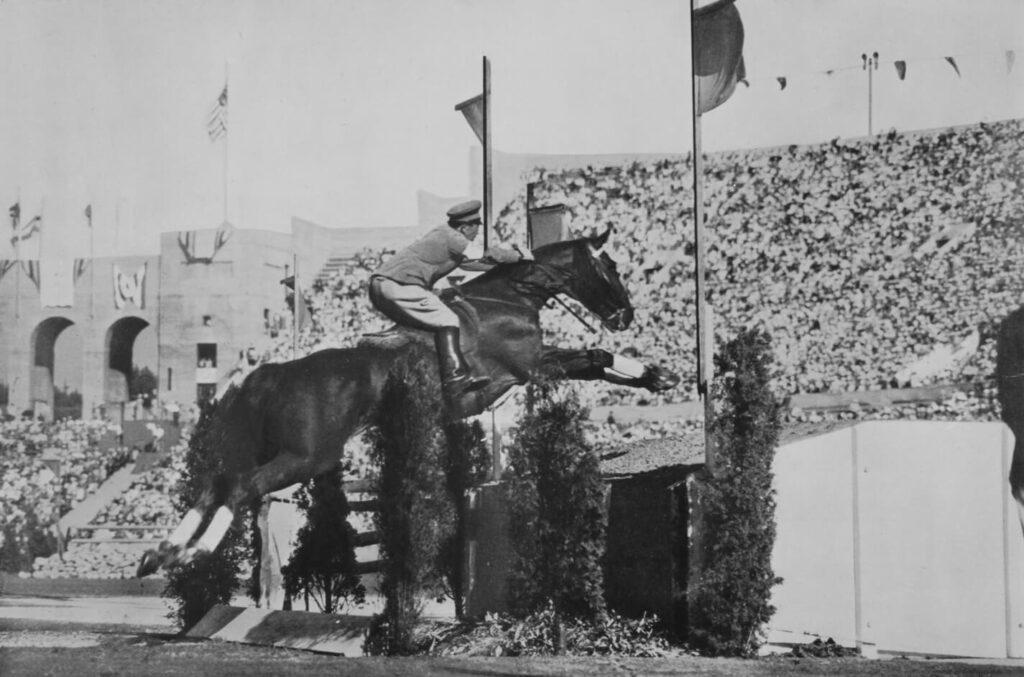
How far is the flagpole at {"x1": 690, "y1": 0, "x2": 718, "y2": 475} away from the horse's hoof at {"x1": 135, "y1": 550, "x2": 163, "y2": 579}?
505 centimetres

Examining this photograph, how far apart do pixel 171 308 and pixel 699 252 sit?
210 inches

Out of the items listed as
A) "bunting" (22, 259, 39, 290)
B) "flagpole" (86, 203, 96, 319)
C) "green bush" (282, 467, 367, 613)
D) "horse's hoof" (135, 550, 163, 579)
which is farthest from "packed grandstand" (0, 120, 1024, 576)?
"bunting" (22, 259, 39, 290)

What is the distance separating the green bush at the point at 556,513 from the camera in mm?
9789

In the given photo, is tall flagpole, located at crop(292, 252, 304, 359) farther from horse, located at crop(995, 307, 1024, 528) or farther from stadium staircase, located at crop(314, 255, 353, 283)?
horse, located at crop(995, 307, 1024, 528)

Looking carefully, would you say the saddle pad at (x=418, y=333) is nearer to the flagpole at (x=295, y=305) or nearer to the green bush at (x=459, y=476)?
the flagpole at (x=295, y=305)

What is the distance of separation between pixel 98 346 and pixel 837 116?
7.92 meters

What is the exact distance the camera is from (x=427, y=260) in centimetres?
1112

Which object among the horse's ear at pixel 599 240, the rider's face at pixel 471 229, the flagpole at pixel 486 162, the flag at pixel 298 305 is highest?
the flagpole at pixel 486 162

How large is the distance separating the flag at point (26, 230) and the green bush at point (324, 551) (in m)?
4.34

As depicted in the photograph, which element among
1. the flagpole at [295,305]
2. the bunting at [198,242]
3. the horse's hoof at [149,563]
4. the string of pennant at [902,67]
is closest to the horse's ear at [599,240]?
the string of pennant at [902,67]

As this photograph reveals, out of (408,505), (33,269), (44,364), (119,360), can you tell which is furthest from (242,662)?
(33,269)

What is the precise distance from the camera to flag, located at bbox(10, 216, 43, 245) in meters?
12.4

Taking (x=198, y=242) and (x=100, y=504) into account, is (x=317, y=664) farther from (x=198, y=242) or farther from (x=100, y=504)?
(x=198, y=242)

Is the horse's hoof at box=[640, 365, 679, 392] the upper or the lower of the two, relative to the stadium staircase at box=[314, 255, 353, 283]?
lower
